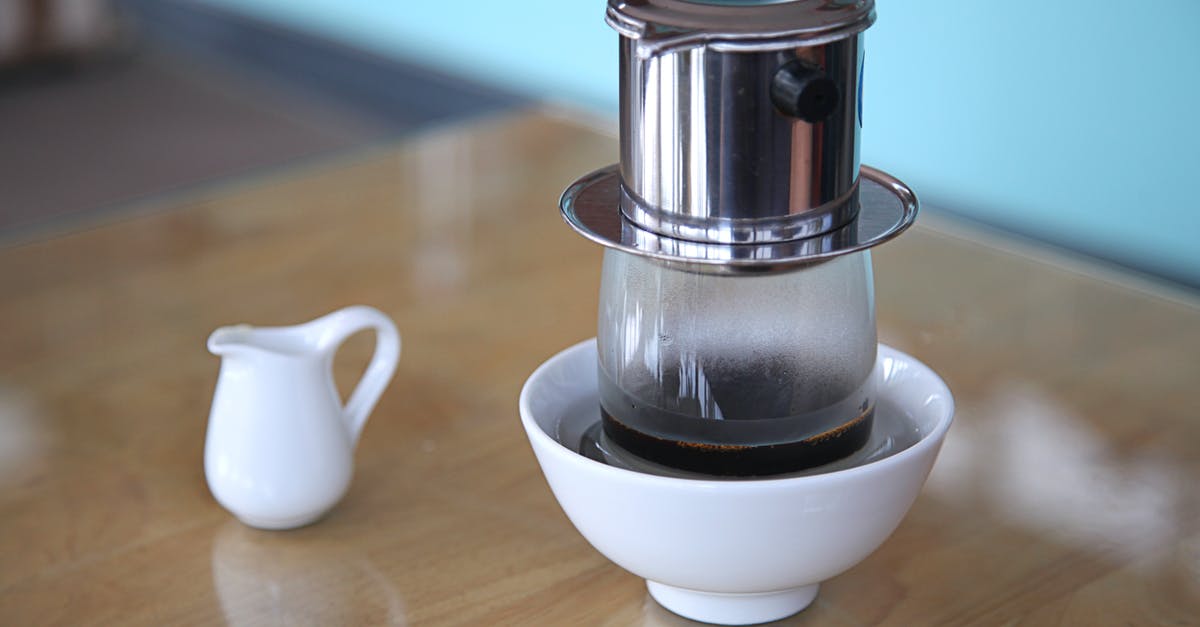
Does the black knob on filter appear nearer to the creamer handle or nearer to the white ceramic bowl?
the white ceramic bowl

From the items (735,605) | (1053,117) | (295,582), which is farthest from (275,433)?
(1053,117)

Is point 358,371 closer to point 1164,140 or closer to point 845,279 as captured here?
point 845,279

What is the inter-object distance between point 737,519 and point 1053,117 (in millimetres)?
1055

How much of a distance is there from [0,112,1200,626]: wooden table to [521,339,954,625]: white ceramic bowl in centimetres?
6

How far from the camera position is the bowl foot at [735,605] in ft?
1.87

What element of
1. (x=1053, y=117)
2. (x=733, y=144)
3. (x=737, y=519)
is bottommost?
(x=1053, y=117)

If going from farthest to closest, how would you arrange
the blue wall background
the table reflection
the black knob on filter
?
1. the blue wall background
2. the table reflection
3. the black knob on filter

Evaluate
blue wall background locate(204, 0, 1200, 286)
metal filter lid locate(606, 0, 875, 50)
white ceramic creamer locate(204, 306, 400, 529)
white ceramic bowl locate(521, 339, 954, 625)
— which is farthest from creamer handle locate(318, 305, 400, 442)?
blue wall background locate(204, 0, 1200, 286)

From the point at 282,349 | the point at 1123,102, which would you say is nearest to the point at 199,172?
the point at 1123,102

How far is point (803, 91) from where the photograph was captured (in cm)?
47

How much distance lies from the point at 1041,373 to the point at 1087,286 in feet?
0.49

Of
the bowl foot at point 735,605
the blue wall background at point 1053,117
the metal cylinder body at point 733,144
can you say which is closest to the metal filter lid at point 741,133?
the metal cylinder body at point 733,144

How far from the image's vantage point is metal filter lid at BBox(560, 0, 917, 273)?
1.57 feet

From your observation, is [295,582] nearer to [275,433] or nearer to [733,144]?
[275,433]
